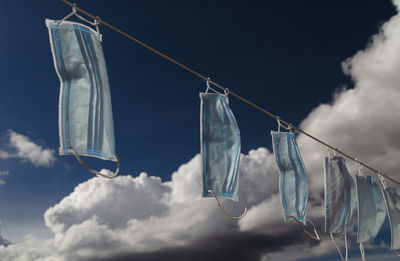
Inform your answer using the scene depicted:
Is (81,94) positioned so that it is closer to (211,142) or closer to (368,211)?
(211,142)

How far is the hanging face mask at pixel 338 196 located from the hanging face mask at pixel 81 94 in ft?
15.6

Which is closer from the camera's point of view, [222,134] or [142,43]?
[142,43]

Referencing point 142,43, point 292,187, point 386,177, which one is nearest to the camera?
point 142,43

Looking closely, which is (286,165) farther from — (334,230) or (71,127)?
(71,127)

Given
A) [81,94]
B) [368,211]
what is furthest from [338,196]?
[81,94]

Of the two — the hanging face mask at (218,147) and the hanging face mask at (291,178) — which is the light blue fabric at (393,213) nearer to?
the hanging face mask at (291,178)

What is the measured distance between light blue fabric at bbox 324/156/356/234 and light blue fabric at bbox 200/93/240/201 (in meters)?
2.83

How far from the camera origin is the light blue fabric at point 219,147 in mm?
4512

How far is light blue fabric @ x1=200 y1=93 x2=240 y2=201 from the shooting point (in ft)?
14.8

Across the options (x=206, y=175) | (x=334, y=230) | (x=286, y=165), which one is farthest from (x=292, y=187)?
(x=206, y=175)

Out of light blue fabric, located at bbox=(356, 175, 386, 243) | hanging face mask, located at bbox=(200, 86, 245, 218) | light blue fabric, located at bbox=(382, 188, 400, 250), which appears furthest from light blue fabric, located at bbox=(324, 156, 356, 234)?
hanging face mask, located at bbox=(200, 86, 245, 218)

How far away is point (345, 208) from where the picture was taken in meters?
6.94

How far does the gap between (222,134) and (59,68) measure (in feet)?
7.56

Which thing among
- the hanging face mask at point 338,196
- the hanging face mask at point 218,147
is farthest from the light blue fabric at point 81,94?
the hanging face mask at point 338,196
